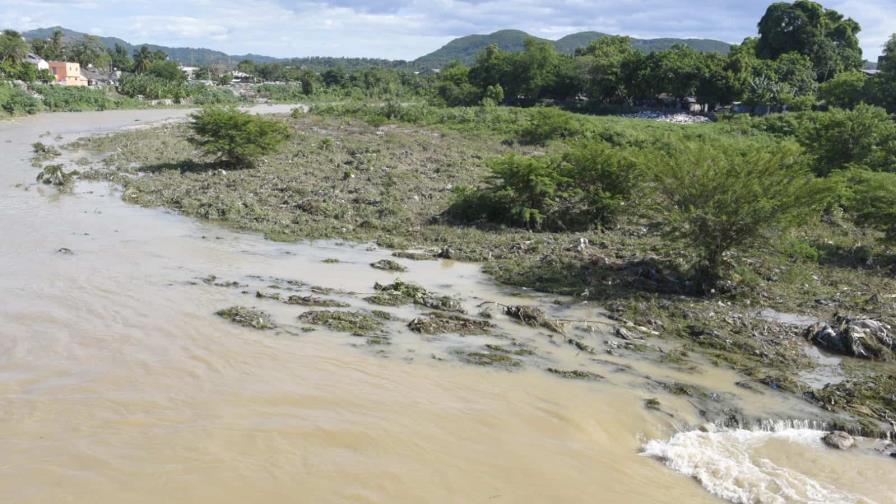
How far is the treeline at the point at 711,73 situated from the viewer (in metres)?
48.0

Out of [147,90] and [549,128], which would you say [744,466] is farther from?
[147,90]

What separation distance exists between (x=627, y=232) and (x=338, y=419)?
9.37m

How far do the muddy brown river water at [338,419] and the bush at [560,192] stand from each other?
15.7 ft

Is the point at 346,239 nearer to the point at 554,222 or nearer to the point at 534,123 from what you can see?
the point at 554,222

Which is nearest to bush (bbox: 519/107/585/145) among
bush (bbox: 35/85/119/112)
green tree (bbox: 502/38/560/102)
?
green tree (bbox: 502/38/560/102)

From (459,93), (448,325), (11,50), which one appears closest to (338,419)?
(448,325)

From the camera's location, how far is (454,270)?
11727 mm

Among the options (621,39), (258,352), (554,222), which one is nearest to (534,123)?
(554,222)

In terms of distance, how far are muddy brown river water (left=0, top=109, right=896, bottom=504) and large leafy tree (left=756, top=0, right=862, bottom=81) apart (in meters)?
65.6

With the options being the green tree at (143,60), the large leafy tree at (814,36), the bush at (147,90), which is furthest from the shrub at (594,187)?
the green tree at (143,60)

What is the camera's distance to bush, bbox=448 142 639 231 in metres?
14.4

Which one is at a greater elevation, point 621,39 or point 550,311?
point 621,39

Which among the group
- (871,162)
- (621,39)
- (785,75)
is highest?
(621,39)

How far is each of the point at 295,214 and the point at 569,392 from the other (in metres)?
9.87
